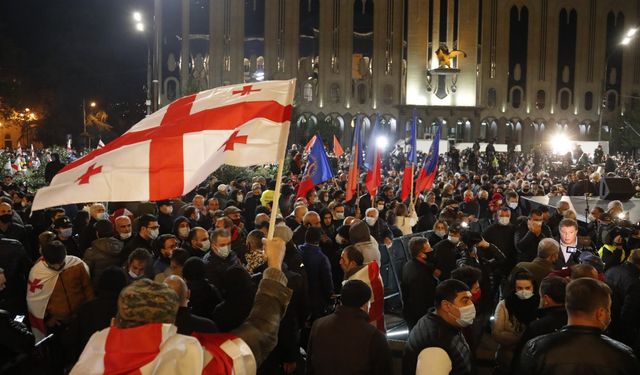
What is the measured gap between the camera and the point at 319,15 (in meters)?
51.7

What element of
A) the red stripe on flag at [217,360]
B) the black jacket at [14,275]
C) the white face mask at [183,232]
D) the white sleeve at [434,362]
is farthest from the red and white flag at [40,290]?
the white sleeve at [434,362]

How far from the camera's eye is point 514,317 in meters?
5.27

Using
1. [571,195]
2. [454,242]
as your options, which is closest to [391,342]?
[454,242]

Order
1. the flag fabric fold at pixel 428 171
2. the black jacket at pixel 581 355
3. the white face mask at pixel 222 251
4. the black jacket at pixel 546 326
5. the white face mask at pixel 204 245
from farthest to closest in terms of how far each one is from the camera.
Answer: the flag fabric fold at pixel 428 171 → the white face mask at pixel 204 245 → the white face mask at pixel 222 251 → the black jacket at pixel 546 326 → the black jacket at pixel 581 355

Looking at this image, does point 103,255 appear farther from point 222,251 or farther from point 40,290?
point 222,251

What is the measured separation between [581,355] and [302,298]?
3.03 metres

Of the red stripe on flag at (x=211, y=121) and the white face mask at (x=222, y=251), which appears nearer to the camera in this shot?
the red stripe on flag at (x=211, y=121)

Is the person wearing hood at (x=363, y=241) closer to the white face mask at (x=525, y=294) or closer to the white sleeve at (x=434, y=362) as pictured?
the white face mask at (x=525, y=294)

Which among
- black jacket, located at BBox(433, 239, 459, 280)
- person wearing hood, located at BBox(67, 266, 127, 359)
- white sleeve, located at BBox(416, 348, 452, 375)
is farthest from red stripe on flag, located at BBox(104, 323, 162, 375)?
black jacket, located at BBox(433, 239, 459, 280)

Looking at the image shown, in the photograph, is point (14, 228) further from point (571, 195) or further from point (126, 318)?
point (571, 195)

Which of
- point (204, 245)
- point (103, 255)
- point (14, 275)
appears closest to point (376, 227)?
point (204, 245)

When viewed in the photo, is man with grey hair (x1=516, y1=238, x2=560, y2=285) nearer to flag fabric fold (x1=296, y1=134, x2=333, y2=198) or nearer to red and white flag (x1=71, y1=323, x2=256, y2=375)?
red and white flag (x1=71, y1=323, x2=256, y2=375)

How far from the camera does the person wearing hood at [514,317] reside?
5.13 m

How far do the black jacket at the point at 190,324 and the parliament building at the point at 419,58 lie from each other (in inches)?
1746
